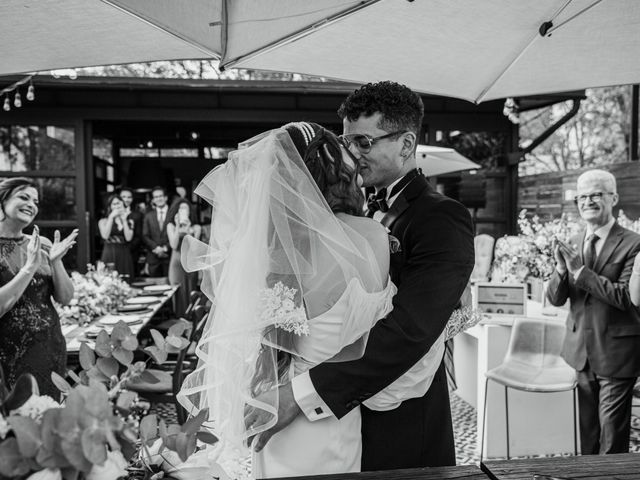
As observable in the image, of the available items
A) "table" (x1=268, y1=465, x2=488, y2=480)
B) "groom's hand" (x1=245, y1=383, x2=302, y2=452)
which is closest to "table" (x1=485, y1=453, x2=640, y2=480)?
"table" (x1=268, y1=465, x2=488, y2=480)

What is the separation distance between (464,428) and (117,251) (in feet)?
19.0

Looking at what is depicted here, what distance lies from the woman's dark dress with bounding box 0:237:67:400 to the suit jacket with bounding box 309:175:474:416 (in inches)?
90.4

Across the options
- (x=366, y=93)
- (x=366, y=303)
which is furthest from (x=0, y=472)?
(x=366, y=93)

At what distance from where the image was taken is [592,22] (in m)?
2.25

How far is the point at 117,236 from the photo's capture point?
27.1 ft

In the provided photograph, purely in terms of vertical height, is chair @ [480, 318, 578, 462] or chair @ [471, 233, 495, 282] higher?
chair @ [471, 233, 495, 282]

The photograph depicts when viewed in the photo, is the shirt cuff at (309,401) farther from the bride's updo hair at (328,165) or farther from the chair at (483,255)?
the chair at (483,255)

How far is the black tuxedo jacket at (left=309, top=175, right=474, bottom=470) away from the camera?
1.62 m

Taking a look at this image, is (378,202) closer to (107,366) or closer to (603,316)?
(107,366)

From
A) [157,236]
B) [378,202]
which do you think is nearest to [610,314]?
[378,202]

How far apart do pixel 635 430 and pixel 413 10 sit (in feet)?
14.2

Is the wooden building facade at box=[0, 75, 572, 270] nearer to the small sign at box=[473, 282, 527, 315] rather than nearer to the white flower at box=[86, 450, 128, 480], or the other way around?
the small sign at box=[473, 282, 527, 315]

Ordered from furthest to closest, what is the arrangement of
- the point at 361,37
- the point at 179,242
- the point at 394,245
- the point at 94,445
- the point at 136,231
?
the point at 136,231 → the point at 179,242 → the point at 361,37 → the point at 394,245 → the point at 94,445

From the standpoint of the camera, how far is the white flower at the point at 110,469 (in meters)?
0.79
